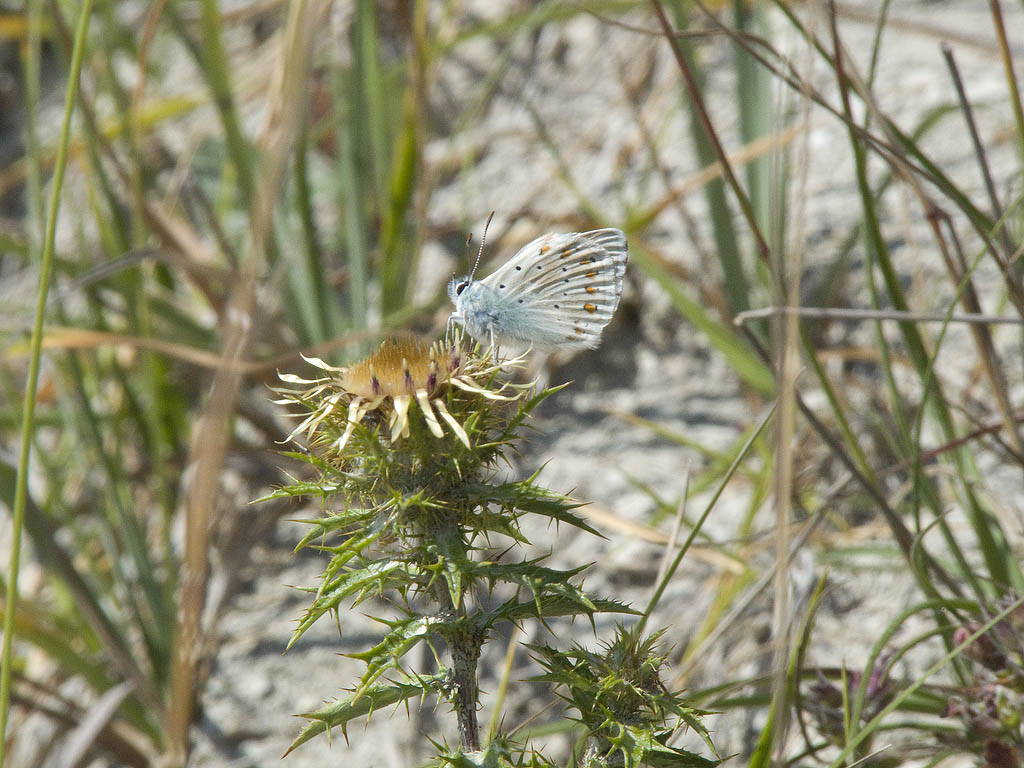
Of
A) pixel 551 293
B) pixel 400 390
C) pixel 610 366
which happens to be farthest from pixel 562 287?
pixel 610 366

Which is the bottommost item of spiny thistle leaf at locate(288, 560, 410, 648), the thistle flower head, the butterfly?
spiny thistle leaf at locate(288, 560, 410, 648)

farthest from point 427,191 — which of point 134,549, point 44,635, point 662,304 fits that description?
point 44,635

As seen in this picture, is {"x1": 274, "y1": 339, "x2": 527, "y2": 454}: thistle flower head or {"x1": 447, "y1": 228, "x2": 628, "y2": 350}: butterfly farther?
{"x1": 447, "y1": 228, "x2": 628, "y2": 350}: butterfly

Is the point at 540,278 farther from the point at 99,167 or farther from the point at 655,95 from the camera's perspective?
the point at 655,95

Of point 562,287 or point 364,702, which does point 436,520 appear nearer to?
point 364,702

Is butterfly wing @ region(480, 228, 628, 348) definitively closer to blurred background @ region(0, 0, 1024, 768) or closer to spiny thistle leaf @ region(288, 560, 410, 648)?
blurred background @ region(0, 0, 1024, 768)

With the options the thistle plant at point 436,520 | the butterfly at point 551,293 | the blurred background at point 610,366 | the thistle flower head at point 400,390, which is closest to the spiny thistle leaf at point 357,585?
the thistle plant at point 436,520

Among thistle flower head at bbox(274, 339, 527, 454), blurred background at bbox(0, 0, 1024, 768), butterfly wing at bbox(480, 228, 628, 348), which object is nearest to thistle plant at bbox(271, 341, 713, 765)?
thistle flower head at bbox(274, 339, 527, 454)
